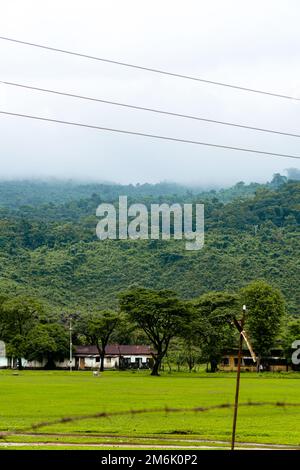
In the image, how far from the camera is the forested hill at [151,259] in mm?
154125

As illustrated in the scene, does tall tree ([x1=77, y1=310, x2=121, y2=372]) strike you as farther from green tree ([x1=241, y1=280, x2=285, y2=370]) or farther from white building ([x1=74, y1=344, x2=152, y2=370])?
green tree ([x1=241, y1=280, x2=285, y2=370])

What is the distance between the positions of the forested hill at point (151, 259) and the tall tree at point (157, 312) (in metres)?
45.0

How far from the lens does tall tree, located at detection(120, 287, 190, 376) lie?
95625mm

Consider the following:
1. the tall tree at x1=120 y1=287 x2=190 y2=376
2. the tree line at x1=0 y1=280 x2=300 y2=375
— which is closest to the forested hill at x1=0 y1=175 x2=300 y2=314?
the tree line at x1=0 y1=280 x2=300 y2=375

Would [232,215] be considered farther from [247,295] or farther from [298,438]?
[298,438]

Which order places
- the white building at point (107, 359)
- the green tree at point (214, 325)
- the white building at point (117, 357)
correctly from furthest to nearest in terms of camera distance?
1. the white building at point (117, 357)
2. the white building at point (107, 359)
3. the green tree at point (214, 325)

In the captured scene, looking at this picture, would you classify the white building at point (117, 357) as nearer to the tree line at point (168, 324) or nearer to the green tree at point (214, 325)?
the tree line at point (168, 324)

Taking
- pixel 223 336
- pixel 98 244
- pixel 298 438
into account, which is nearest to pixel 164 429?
pixel 298 438

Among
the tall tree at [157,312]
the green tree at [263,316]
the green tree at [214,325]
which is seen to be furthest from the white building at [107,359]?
the tall tree at [157,312]

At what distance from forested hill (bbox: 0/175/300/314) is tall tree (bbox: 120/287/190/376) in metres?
45.0

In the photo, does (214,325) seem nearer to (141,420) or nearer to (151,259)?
(151,259)

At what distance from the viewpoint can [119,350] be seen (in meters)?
127

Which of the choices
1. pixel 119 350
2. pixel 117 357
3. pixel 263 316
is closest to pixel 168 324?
pixel 263 316

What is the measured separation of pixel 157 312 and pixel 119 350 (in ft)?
107
